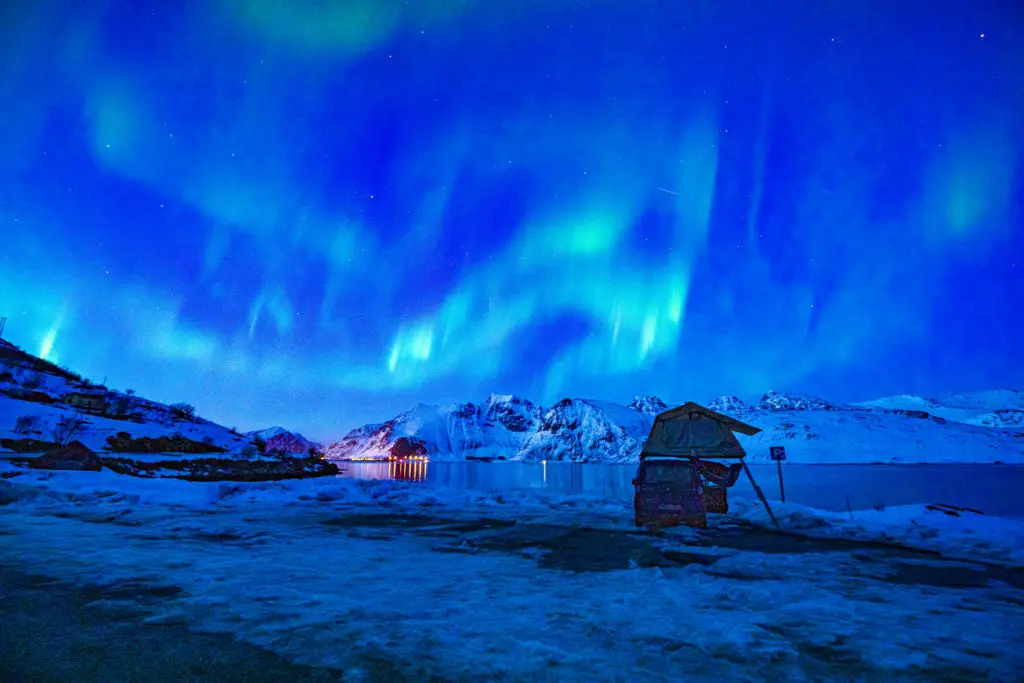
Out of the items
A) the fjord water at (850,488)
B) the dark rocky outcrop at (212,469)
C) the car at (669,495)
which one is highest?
the car at (669,495)

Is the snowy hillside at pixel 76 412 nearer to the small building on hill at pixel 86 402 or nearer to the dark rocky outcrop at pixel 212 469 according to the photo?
the small building on hill at pixel 86 402

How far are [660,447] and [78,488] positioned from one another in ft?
81.1

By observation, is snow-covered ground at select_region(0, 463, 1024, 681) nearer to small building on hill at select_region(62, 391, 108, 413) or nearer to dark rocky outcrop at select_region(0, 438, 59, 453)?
dark rocky outcrop at select_region(0, 438, 59, 453)

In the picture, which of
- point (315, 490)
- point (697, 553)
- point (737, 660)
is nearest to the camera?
point (737, 660)

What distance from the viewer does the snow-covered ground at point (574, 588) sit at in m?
4.89

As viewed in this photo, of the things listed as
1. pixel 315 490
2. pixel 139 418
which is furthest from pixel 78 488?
pixel 139 418

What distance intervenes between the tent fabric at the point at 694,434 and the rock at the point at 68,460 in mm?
34743

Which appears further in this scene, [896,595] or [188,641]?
[896,595]

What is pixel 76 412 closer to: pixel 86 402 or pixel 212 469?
pixel 86 402

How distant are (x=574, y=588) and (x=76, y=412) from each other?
275 feet

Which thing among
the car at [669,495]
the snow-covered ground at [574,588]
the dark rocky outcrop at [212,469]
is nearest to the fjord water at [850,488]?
the car at [669,495]

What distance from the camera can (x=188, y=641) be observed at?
4.91 metres

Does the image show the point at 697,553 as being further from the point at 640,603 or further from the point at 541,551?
the point at 640,603

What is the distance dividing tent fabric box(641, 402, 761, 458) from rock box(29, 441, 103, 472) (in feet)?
114
